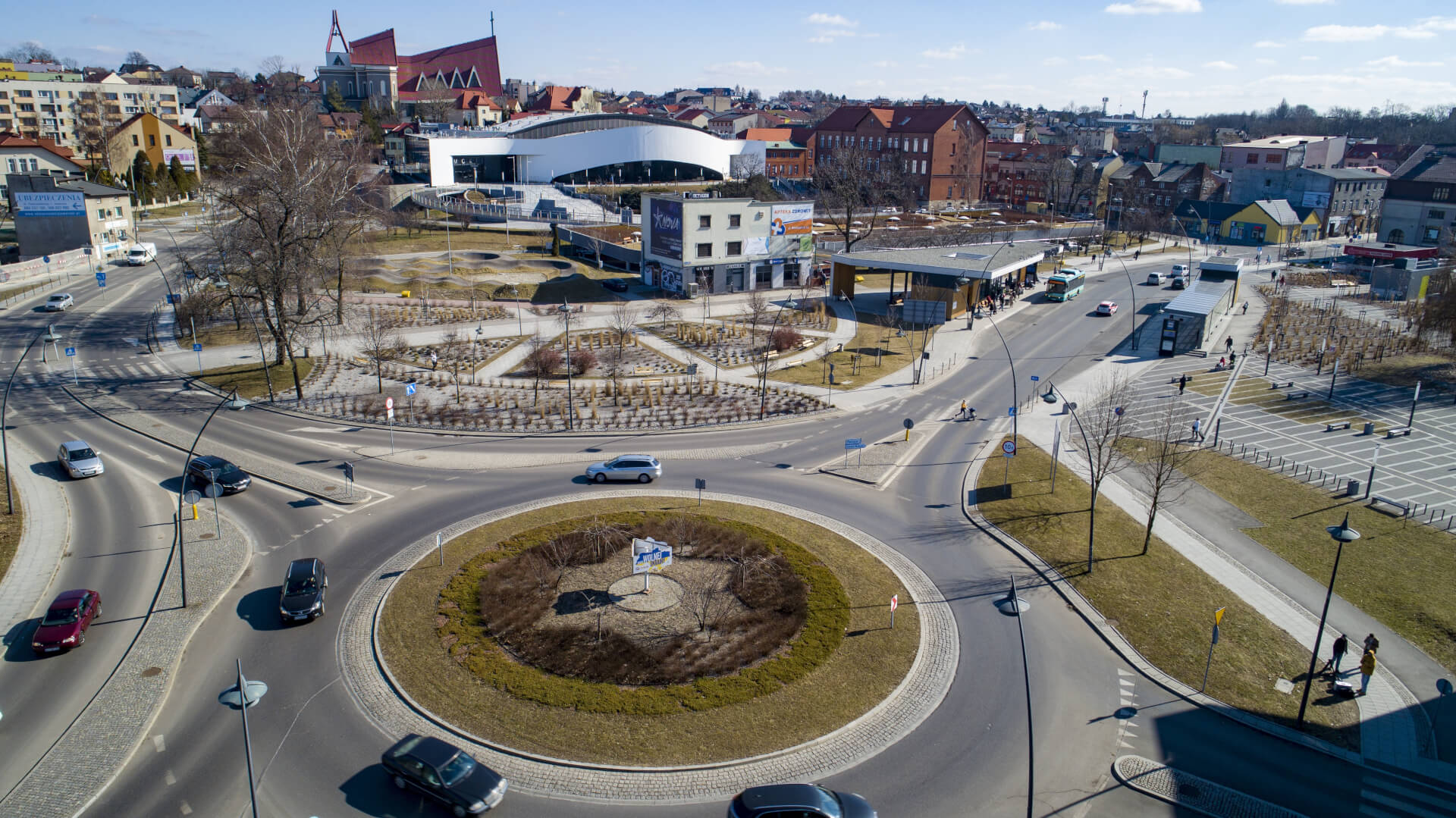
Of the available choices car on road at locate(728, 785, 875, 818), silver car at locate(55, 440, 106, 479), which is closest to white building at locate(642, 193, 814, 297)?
silver car at locate(55, 440, 106, 479)

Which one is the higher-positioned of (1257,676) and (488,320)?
(488,320)

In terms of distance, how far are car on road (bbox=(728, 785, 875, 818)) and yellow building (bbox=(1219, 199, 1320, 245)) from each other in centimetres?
10830

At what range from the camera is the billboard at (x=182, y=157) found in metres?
105

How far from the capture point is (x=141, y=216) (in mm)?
93312

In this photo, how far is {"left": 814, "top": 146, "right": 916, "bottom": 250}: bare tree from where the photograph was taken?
98438 mm

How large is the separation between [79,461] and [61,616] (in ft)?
43.7

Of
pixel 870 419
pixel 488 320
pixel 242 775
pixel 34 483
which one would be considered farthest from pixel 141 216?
pixel 242 775

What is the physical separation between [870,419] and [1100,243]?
7371cm

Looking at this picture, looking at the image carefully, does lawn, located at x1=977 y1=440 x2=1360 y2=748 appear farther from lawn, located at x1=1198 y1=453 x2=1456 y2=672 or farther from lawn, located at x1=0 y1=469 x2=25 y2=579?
lawn, located at x1=0 y1=469 x2=25 y2=579

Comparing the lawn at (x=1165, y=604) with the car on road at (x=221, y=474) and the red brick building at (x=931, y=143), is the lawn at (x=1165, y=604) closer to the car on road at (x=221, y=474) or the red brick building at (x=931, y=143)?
the car on road at (x=221, y=474)

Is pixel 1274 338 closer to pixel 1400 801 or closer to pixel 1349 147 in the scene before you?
pixel 1400 801

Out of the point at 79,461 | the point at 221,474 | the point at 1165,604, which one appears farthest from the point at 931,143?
the point at 79,461

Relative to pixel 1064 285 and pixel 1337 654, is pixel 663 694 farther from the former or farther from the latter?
pixel 1064 285

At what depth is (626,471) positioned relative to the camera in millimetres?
32188
